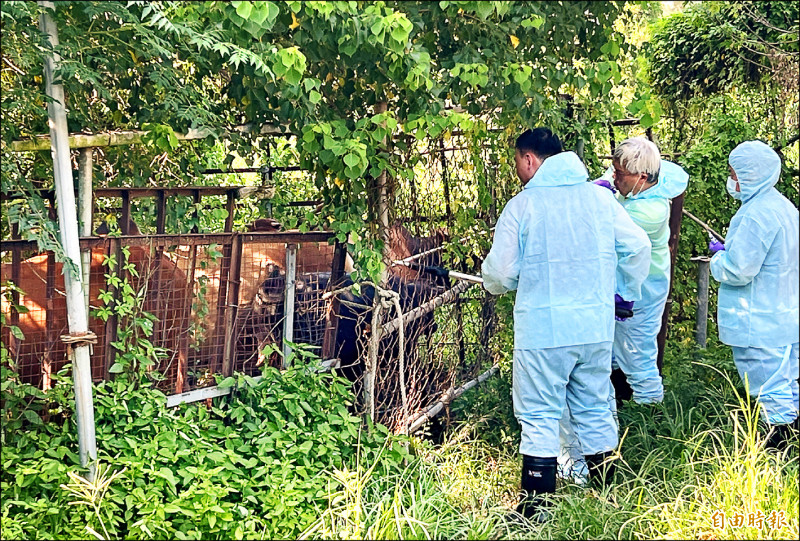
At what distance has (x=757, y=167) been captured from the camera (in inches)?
166

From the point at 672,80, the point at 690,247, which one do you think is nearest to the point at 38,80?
the point at 690,247

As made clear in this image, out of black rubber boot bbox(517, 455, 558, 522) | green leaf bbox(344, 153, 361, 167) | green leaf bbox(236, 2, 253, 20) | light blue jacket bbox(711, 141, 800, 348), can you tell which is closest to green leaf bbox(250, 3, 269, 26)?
green leaf bbox(236, 2, 253, 20)

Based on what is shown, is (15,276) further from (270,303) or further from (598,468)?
(598,468)

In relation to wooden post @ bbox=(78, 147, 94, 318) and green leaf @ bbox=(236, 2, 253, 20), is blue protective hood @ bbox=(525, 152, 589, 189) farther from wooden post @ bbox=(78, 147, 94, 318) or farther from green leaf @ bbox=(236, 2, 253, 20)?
wooden post @ bbox=(78, 147, 94, 318)

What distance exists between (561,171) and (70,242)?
2106 millimetres

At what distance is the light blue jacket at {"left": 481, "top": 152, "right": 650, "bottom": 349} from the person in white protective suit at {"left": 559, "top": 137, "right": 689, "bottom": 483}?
0.53m

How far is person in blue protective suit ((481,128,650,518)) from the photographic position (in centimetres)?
375

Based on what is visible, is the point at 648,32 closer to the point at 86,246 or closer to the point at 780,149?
the point at 780,149

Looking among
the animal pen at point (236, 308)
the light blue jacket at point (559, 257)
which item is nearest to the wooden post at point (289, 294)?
the animal pen at point (236, 308)

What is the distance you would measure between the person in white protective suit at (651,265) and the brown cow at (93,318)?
1925mm

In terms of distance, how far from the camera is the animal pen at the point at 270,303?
11.1 ft

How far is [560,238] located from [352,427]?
1.28 meters

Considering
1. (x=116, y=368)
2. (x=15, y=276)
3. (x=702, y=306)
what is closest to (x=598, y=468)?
(x=116, y=368)

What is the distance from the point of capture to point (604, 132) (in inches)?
211
